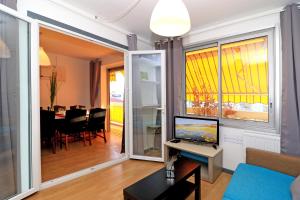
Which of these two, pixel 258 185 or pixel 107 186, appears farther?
pixel 107 186

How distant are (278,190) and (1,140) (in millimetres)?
2855

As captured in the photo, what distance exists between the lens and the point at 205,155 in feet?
7.86

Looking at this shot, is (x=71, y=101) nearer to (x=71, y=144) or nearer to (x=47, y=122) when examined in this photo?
(x=71, y=144)

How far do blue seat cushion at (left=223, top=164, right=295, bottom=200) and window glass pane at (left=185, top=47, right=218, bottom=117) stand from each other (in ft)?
4.12

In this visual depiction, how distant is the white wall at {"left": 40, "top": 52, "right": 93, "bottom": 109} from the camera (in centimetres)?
500

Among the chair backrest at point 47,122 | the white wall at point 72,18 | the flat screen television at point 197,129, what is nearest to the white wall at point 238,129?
the flat screen television at point 197,129

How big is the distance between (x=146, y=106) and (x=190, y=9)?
1.83m

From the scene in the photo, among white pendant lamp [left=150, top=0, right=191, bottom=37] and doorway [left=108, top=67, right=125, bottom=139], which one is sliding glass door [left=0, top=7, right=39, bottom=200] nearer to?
white pendant lamp [left=150, top=0, right=191, bottom=37]

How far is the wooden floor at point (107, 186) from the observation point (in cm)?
205

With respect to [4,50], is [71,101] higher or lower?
lower

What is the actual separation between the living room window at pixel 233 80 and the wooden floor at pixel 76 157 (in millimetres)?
1941

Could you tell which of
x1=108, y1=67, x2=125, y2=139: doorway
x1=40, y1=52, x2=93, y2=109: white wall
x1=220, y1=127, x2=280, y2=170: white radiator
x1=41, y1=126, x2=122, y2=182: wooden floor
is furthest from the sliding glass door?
x1=108, y1=67, x2=125, y2=139: doorway

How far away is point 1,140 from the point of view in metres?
1.76

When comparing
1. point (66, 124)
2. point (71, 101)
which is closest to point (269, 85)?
point (66, 124)
